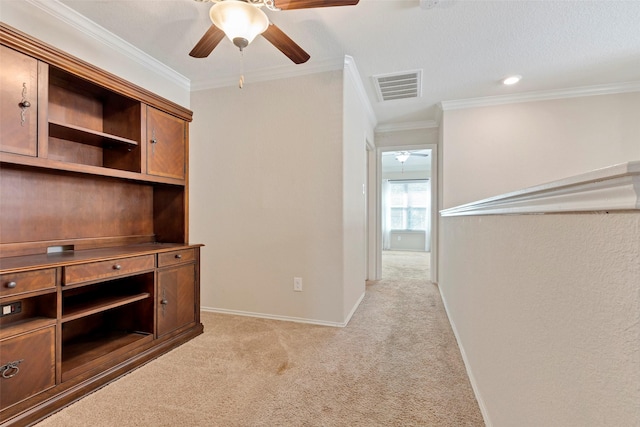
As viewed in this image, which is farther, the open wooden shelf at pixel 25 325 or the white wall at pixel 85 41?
the white wall at pixel 85 41

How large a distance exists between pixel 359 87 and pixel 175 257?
248 centimetres

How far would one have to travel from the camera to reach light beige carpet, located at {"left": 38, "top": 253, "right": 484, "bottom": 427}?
1471 millimetres

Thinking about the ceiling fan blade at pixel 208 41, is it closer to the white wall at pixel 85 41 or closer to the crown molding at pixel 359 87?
the white wall at pixel 85 41

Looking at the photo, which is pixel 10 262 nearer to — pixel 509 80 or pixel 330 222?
pixel 330 222

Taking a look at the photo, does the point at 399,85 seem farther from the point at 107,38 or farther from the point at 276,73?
the point at 107,38

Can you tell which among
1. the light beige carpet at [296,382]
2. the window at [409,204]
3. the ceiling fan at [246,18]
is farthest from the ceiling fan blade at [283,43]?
the window at [409,204]

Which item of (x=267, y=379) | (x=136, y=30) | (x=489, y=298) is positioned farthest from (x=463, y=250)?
(x=136, y=30)

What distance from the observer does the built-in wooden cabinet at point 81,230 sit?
145 centimetres

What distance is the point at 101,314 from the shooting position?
223 cm

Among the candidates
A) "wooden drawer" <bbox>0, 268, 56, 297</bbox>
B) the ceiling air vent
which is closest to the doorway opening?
the ceiling air vent

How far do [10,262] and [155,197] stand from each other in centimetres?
123

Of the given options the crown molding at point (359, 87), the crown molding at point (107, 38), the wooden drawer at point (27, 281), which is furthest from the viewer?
the crown molding at point (359, 87)

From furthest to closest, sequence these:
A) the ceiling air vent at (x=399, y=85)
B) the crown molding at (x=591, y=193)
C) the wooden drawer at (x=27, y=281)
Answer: the ceiling air vent at (x=399, y=85), the wooden drawer at (x=27, y=281), the crown molding at (x=591, y=193)

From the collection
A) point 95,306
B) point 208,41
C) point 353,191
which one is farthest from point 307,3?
point 95,306
